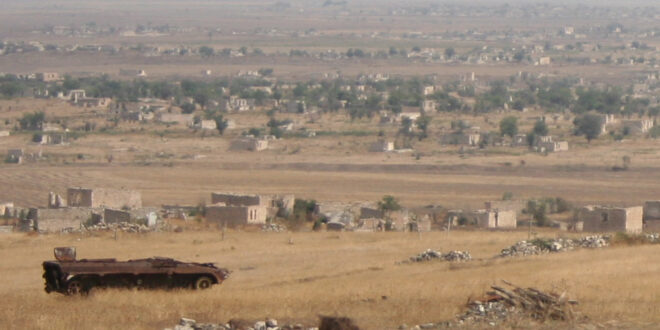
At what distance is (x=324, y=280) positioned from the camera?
1886cm

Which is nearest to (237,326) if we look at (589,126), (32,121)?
(589,126)

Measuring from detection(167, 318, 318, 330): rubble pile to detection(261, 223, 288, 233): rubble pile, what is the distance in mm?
12473

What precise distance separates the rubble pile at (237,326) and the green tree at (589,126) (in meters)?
47.9

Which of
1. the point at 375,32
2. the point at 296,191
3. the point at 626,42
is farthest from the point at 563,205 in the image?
the point at 375,32

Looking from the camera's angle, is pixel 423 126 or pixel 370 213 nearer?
pixel 370 213

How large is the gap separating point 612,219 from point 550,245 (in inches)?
282

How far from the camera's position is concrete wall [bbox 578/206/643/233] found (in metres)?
28.5

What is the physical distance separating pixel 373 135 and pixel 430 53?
8289 cm

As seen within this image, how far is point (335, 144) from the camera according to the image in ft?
192

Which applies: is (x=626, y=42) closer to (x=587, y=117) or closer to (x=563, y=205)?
Answer: (x=587, y=117)

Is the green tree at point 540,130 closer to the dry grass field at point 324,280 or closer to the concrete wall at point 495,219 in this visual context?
the concrete wall at point 495,219

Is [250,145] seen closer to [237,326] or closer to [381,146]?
[381,146]

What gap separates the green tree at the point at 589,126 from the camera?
61.3 meters

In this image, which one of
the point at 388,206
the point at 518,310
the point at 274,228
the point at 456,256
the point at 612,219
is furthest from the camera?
the point at 388,206
